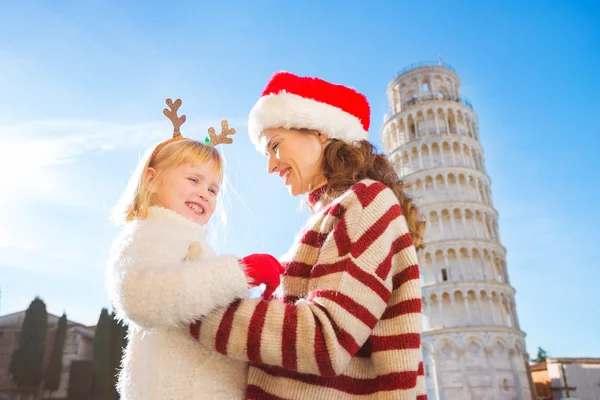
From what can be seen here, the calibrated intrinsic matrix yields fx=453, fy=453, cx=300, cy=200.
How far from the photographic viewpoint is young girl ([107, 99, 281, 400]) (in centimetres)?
156

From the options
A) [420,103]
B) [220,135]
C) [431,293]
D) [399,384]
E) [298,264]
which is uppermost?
[420,103]

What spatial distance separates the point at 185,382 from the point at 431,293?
3148 cm

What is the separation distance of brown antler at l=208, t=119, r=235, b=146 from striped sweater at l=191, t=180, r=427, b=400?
1012mm

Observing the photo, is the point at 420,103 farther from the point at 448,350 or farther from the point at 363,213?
the point at 363,213

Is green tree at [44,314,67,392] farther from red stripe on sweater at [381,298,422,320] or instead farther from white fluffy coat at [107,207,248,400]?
red stripe on sweater at [381,298,422,320]

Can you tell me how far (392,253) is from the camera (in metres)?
1.77

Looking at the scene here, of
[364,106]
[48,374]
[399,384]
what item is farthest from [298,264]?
[48,374]

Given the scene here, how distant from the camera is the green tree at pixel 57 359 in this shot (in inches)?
966

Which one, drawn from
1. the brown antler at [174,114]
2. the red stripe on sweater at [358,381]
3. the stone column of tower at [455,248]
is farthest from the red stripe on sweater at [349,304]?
the stone column of tower at [455,248]

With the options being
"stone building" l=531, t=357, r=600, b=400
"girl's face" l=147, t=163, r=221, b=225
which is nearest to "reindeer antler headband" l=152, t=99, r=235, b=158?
"girl's face" l=147, t=163, r=221, b=225

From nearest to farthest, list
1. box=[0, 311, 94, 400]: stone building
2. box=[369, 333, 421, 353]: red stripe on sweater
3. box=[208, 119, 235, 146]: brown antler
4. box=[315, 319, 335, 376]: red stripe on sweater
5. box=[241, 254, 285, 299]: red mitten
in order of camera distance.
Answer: box=[315, 319, 335, 376]: red stripe on sweater, box=[369, 333, 421, 353]: red stripe on sweater, box=[241, 254, 285, 299]: red mitten, box=[208, 119, 235, 146]: brown antler, box=[0, 311, 94, 400]: stone building

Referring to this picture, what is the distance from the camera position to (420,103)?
3756 centimetres

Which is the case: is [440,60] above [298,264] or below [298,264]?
above

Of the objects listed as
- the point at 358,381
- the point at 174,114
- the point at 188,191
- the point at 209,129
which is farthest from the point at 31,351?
the point at 358,381
